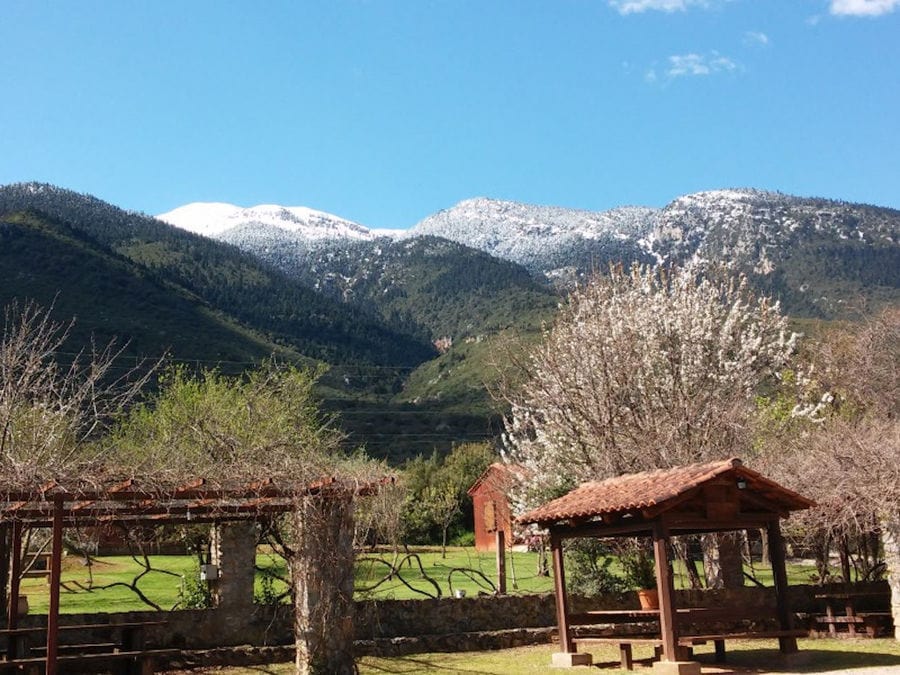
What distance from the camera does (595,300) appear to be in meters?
26.9

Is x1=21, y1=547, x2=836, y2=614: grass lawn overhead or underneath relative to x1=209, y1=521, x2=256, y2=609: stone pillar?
underneath

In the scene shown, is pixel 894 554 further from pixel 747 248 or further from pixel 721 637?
pixel 747 248

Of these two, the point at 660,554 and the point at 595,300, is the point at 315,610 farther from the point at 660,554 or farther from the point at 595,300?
the point at 595,300

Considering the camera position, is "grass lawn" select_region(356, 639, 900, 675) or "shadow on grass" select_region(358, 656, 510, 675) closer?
"grass lawn" select_region(356, 639, 900, 675)

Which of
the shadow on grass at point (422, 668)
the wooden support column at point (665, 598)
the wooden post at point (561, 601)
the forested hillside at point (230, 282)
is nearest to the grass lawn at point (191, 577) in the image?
the shadow on grass at point (422, 668)

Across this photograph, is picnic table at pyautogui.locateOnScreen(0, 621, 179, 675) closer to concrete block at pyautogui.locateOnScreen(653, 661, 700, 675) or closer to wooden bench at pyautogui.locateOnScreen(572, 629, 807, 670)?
wooden bench at pyautogui.locateOnScreen(572, 629, 807, 670)

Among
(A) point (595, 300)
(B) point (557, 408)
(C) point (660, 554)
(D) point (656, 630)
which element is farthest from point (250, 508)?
(A) point (595, 300)

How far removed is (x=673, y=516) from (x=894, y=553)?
5.67 meters

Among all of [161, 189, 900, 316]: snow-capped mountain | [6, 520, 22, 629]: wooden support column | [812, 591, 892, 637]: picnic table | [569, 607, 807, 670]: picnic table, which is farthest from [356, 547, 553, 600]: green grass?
[161, 189, 900, 316]: snow-capped mountain

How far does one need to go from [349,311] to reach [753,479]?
115m

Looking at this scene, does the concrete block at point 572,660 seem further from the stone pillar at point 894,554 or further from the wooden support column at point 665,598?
the stone pillar at point 894,554

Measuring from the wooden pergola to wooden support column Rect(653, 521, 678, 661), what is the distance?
172 inches

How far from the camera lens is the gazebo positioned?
13281 millimetres

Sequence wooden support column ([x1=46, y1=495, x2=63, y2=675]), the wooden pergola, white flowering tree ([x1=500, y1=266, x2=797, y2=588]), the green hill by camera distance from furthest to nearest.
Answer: the green hill, white flowering tree ([x1=500, y1=266, x2=797, y2=588]), the wooden pergola, wooden support column ([x1=46, y1=495, x2=63, y2=675])
